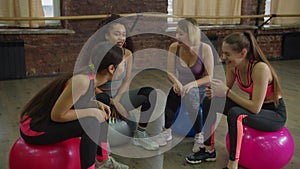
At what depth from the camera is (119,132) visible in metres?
2.55

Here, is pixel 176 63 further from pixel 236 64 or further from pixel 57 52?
pixel 57 52

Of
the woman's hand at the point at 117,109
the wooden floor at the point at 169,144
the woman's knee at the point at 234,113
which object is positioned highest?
the woman's knee at the point at 234,113

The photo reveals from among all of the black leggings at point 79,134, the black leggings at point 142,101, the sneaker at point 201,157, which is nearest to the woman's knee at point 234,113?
the sneaker at point 201,157

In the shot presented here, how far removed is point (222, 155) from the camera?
245cm

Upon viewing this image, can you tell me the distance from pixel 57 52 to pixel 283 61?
4.00 metres

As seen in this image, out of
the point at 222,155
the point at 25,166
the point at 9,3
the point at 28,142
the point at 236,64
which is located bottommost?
the point at 222,155

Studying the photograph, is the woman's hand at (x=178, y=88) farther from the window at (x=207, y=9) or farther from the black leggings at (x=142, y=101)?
the window at (x=207, y=9)

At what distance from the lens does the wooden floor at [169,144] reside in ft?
7.64

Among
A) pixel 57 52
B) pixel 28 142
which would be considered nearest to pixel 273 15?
pixel 57 52

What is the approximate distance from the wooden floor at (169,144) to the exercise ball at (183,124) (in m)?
0.06

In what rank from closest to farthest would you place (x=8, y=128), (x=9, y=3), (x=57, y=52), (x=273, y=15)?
1. (x=8, y=128)
2. (x=9, y=3)
3. (x=57, y=52)
4. (x=273, y=15)

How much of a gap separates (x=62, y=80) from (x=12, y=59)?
Answer: 319 cm

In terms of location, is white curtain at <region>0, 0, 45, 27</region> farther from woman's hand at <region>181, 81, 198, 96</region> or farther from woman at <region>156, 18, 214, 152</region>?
woman's hand at <region>181, 81, 198, 96</region>

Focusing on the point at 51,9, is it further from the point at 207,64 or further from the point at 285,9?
the point at 285,9
